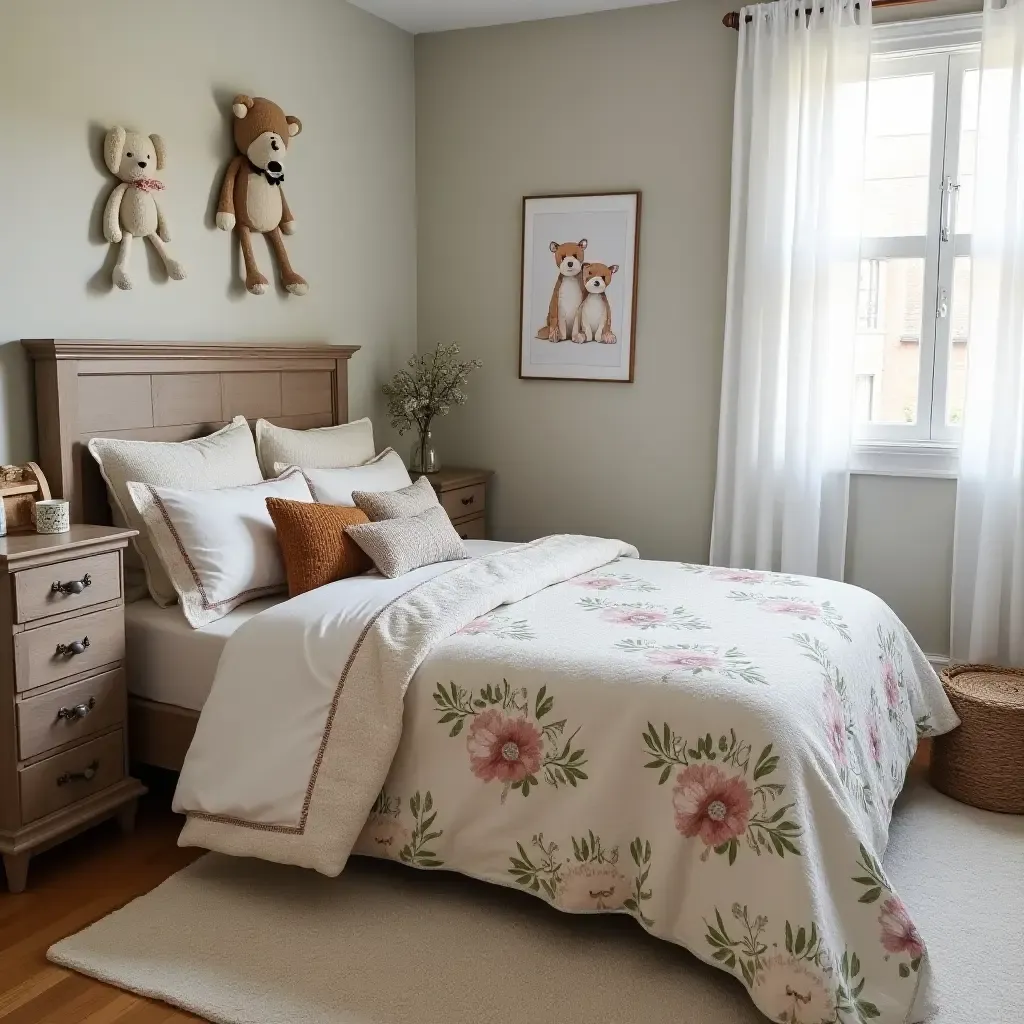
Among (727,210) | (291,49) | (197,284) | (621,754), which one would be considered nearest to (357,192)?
(291,49)

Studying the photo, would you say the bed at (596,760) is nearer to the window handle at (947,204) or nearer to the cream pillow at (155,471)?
the cream pillow at (155,471)

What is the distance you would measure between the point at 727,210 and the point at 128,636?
271cm

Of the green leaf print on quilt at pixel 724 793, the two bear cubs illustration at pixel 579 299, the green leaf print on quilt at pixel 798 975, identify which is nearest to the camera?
the green leaf print on quilt at pixel 798 975

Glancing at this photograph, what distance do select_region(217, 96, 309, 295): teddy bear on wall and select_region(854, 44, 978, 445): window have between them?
6.98ft

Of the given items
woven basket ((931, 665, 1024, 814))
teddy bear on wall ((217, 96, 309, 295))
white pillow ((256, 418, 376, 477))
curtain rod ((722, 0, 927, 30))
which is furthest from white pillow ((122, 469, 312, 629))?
curtain rod ((722, 0, 927, 30))

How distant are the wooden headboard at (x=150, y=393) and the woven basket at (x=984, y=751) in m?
2.45

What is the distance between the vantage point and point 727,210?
4.14 meters

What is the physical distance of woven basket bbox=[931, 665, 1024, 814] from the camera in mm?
3066

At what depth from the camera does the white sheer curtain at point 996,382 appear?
361cm

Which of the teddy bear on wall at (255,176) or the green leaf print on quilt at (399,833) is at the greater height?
the teddy bear on wall at (255,176)

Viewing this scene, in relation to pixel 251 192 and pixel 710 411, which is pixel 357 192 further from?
pixel 710 411

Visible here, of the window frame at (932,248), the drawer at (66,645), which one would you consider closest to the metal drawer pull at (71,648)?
the drawer at (66,645)

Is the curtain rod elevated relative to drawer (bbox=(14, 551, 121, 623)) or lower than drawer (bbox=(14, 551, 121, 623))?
elevated

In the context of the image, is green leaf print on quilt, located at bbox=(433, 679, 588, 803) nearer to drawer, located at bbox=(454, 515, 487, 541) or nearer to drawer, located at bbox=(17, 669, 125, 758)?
drawer, located at bbox=(17, 669, 125, 758)
